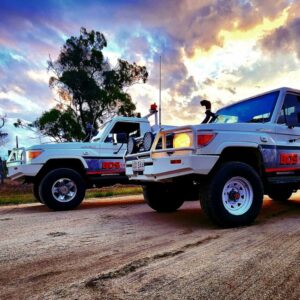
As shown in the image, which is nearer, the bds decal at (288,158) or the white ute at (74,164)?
the bds decal at (288,158)

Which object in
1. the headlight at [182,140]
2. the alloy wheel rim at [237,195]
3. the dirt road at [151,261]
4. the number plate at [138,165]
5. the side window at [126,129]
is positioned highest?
the side window at [126,129]

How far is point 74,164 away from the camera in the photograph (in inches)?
330

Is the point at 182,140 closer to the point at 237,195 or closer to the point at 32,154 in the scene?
the point at 237,195

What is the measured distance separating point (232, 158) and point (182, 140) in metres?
0.88

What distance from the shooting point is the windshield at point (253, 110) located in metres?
5.57

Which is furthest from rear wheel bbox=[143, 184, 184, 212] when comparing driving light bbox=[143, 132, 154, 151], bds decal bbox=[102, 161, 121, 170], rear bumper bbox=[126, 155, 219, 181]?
bds decal bbox=[102, 161, 121, 170]

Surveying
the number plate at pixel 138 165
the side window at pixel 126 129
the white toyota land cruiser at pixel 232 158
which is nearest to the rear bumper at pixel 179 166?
the white toyota land cruiser at pixel 232 158

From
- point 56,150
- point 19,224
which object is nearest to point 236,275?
point 19,224

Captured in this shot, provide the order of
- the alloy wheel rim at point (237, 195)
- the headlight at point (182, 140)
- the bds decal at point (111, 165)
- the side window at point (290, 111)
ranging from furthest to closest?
the bds decal at point (111, 165) < the side window at point (290, 111) < the alloy wheel rim at point (237, 195) < the headlight at point (182, 140)

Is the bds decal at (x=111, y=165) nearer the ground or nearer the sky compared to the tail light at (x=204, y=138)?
nearer the ground

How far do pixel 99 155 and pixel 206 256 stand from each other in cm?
562

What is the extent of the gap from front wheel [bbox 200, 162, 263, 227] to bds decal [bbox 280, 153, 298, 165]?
81 centimetres

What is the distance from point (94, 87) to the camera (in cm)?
2992

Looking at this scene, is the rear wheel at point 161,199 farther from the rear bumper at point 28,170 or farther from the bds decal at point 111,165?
the rear bumper at point 28,170
